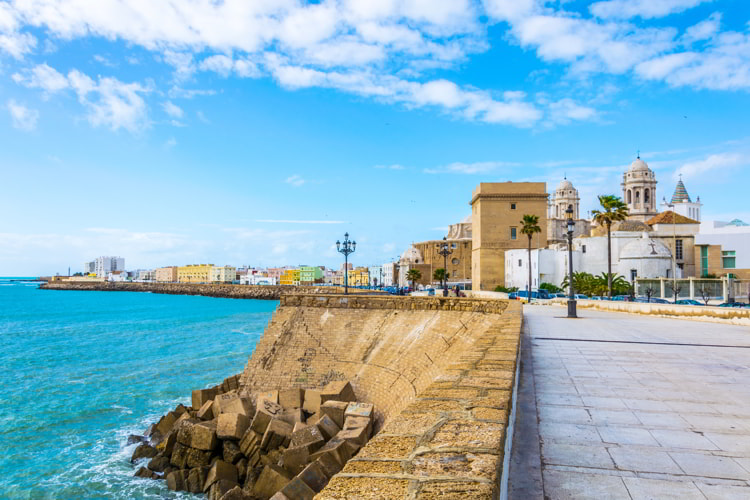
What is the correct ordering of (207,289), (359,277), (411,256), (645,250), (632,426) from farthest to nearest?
1. (359,277)
2. (207,289)
3. (411,256)
4. (645,250)
5. (632,426)

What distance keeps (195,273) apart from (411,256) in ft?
335

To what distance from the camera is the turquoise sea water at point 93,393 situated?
12578 millimetres

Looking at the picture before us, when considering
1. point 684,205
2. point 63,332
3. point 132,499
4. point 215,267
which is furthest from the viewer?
point 215,267

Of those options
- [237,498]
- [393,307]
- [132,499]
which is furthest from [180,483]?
[393,307]

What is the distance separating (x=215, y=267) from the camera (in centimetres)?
15838

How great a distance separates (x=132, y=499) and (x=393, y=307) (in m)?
12.6

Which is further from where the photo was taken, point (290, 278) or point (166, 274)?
point (166, 274)

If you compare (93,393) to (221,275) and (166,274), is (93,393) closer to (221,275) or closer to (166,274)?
(221,275)

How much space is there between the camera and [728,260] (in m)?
46.4

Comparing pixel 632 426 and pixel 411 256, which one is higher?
pixel 411 256

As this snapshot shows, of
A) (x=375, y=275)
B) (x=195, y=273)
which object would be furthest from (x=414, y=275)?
(x=195, y=273)

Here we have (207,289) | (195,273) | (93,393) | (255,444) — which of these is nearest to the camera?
(255,444)

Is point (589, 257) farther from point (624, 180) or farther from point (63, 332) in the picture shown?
Result: point (63, 332)

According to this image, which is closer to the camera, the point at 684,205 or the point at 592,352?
the point at 592,352
